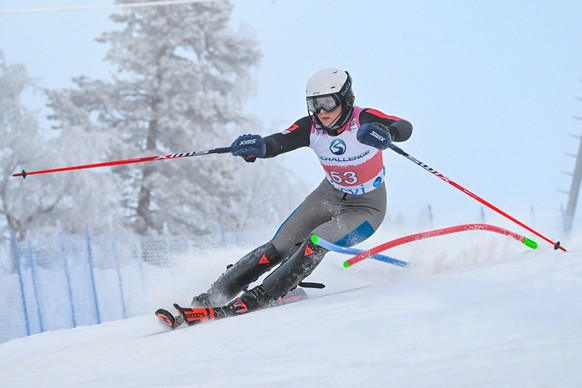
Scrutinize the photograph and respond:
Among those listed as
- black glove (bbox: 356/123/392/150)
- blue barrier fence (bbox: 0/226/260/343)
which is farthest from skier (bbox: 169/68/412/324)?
blue barrier fence (bbox: 0/226/260/343)

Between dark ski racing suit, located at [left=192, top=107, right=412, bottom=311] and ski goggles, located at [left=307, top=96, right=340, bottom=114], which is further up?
ski goggles, located at [left=307, top=96, right=340, bottom=114]

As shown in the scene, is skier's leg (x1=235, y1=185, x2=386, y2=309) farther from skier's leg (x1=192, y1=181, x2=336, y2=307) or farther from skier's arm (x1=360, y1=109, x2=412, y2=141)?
skier's arm (x1=360, y1=109, x2=412, y2=141)

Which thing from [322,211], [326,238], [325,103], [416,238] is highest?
[325,103]

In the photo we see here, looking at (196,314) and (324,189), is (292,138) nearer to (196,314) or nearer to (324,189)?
(324,189)

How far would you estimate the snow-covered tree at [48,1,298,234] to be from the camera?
20625 millimetres

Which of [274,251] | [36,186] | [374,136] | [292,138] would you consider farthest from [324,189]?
[36,186]

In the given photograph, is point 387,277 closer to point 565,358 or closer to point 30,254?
point 565,358

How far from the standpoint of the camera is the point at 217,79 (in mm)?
21781

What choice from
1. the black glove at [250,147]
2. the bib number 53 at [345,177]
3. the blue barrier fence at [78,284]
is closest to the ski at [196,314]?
the black glove at [250,147]

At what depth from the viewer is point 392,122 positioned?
16.6 ft

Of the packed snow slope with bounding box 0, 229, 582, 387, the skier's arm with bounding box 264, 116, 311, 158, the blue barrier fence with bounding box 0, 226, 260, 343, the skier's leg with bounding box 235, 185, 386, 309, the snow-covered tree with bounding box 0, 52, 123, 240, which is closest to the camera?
the packed snow slope with bounding box 0, 229, 582, 387

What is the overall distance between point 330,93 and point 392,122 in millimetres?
464

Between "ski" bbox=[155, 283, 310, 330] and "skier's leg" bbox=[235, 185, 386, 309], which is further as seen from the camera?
"skier's leg" bbox=[235, 185, 386, 309]

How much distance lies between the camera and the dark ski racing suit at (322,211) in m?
4.87
